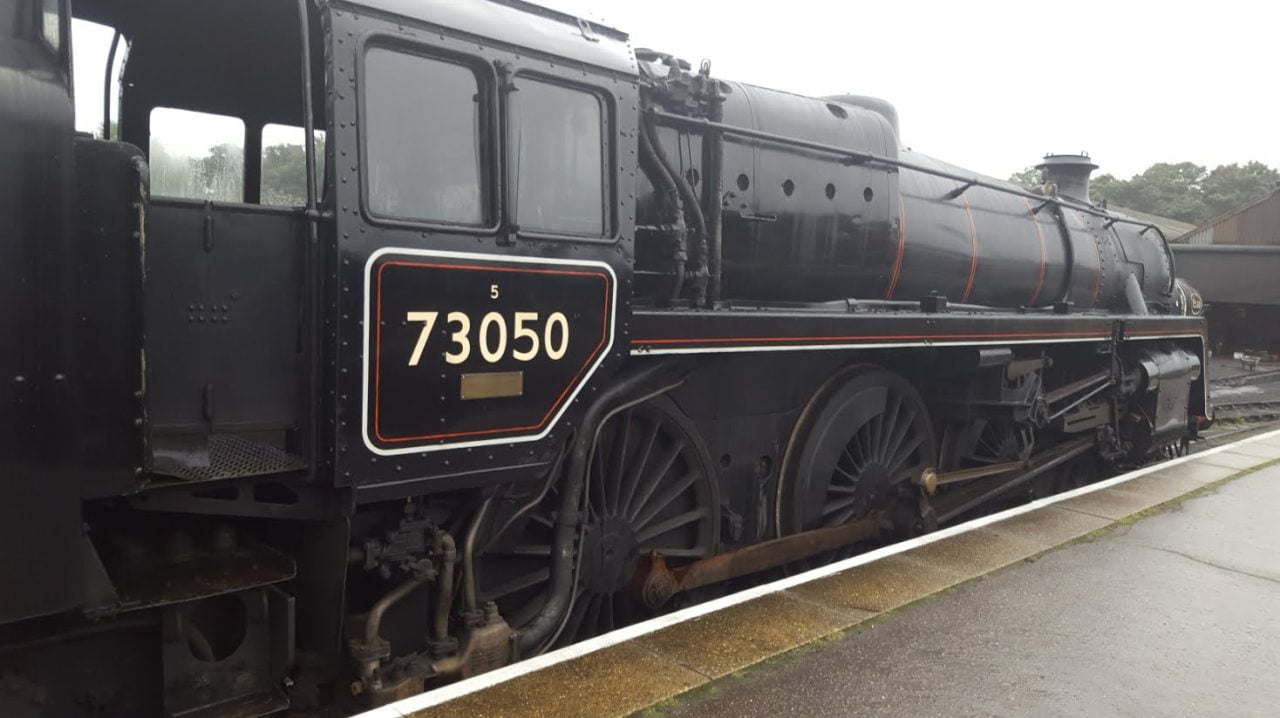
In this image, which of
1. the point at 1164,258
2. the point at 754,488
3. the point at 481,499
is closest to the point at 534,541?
the point at 481,499

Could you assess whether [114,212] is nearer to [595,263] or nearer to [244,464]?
[244,464]

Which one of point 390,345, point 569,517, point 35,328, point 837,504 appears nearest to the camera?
point 35,328

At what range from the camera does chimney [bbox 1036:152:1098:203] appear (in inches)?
396

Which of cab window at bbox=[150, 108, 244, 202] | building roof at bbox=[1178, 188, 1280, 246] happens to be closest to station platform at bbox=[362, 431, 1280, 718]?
cab window at bbox=[150, 108, 244, 202]

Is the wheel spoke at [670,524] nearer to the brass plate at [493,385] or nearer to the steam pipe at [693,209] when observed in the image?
the steam pipe at [693,209]

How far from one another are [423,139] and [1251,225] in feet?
122

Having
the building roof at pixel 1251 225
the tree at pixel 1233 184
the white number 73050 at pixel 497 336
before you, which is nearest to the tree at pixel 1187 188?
the tree at pixel 1233 184

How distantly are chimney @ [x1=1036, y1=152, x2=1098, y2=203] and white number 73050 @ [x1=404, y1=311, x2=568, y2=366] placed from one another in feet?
27.5

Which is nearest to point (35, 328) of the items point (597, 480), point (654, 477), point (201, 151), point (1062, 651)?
point (201, 151)

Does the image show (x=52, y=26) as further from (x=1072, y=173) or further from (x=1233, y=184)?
(x=1233, y=184)

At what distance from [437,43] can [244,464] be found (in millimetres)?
1628

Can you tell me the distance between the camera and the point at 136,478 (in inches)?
102

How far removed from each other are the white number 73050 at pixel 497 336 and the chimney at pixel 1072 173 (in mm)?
8379

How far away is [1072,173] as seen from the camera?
33.0 feet
